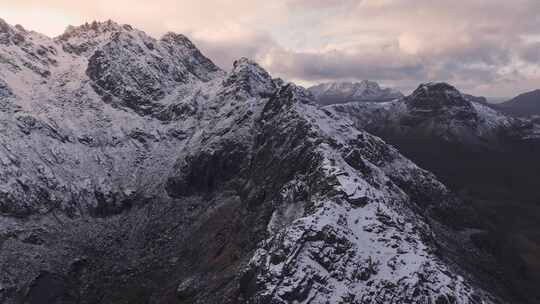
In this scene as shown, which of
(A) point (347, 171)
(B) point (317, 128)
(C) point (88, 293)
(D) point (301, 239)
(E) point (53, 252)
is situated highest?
(B) point (317, 128)

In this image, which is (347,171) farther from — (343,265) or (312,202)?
(343,265)

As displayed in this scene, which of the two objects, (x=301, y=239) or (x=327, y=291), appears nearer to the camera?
(x=327, y=291)

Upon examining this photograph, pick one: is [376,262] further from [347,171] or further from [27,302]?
[27,302]

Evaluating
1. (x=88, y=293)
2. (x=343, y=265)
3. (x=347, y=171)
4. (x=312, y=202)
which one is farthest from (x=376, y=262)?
(x=88, y=293)

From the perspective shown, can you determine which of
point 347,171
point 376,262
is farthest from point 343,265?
point 347,171

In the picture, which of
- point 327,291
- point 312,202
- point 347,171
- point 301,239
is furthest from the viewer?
point 347,171

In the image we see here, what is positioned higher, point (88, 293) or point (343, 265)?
point (343, 265)

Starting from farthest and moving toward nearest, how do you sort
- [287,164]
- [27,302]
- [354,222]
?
[287,164], [27,302], [354,222]

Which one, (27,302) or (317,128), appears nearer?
(27,302)

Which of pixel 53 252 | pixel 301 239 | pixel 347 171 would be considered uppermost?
pixel 347 171
